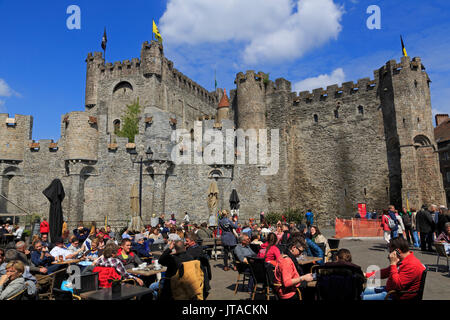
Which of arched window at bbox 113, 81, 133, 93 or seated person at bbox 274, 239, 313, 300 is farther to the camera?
arched window at bbox 113, 81, 133, 93

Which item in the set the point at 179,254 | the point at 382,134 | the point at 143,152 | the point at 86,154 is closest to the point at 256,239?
the point at 179,254

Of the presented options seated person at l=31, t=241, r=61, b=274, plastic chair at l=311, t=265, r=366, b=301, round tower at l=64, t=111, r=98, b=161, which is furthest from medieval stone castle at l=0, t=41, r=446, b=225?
plastic chair at l=311, t=265, r=366, b=301

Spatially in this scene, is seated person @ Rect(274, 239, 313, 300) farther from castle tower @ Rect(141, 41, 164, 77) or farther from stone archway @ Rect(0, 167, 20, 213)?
castle tower @ Rect(141, 41, 164, 77)

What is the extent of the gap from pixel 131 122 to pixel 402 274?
29.3 m

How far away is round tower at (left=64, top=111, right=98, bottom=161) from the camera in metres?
23.2

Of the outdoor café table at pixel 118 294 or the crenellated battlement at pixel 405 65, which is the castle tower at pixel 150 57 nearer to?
the crenellated battlement at pixel 405 65

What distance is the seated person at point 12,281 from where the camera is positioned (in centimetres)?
471

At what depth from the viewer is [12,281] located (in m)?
4.87

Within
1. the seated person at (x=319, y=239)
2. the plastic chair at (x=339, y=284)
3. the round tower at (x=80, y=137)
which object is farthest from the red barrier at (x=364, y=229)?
the round tower at (x=80, y=137)

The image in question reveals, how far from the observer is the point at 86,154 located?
2327 centimetres

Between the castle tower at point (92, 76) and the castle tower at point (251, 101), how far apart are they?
15104 mm

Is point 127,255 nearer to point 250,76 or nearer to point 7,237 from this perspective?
point 7,237

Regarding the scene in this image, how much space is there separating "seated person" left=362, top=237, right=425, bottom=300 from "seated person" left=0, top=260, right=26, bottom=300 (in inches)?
208
